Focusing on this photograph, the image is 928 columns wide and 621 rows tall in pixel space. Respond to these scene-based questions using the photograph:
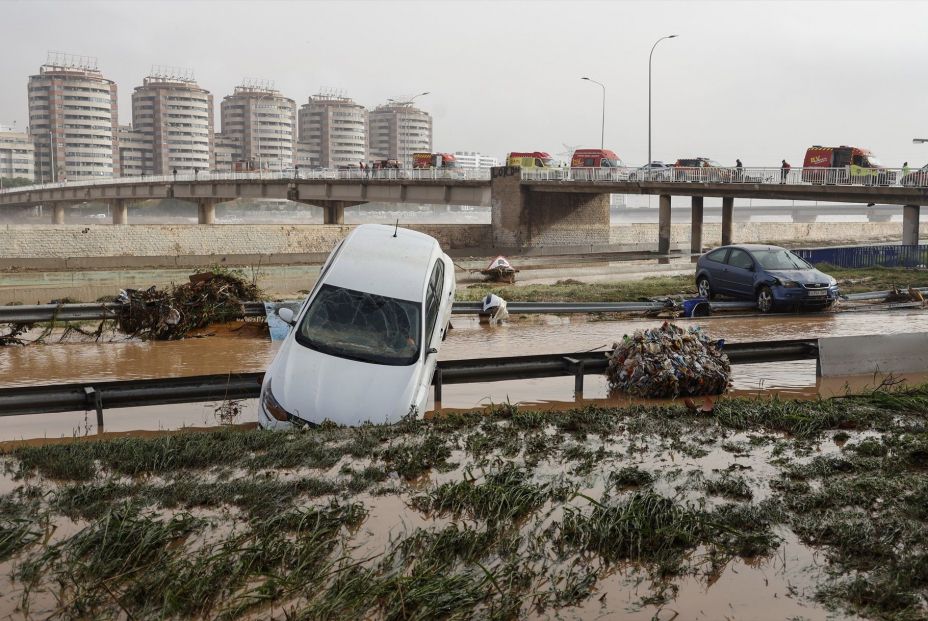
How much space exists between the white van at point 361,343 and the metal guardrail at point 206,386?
61 centimetres

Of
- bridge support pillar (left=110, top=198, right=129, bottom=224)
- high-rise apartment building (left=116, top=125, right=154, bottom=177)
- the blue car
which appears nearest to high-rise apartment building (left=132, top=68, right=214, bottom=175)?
high-rise apartment building (left=116, top=125, right=154, bottom=177)

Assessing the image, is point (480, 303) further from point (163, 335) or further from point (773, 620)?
point (773, 620)

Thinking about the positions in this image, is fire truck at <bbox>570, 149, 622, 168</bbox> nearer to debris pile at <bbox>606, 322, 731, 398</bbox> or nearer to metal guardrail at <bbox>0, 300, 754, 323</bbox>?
metal guardrail at <bbox>0, 300, 754, 323</bbox>

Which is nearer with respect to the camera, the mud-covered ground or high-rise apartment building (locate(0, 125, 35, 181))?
the mud-covered ground

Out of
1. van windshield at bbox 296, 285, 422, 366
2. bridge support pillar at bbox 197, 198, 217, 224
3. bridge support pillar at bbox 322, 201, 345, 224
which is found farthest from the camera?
bridge support pillar at bbox 197, 198, 217, 224

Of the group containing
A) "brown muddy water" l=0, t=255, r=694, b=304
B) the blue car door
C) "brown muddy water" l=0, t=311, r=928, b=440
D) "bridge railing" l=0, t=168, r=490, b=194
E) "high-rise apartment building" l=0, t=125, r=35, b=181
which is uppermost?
"high-rise apartment building" l=0, t=125, r=35, b=181

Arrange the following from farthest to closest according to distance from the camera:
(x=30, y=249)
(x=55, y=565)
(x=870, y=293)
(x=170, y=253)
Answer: (x=170, y=253) → (x=30, y=249) → (x=870, y=293) → (x=55, y=565)

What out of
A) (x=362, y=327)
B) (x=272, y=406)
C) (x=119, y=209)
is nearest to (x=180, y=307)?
(x=362, y=327)

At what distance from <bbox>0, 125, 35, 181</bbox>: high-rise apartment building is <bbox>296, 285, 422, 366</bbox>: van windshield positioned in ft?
566

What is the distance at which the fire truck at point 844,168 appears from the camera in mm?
→ 39344

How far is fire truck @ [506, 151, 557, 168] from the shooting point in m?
62.9

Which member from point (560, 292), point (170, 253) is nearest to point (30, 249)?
A: point (170, 253)

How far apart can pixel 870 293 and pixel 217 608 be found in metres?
22.2

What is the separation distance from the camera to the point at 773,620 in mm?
4309
